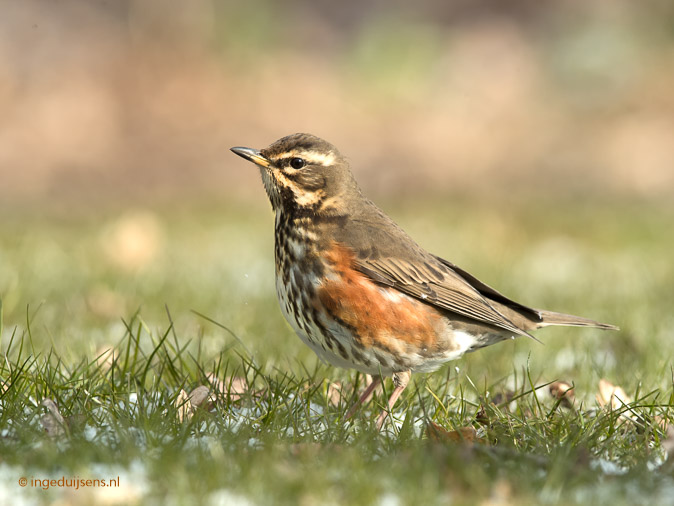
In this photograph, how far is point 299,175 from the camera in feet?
16.4

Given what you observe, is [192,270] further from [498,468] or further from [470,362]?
[498,468]

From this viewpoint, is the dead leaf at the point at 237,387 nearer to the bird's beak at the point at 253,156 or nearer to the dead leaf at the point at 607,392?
the bird's beak at the point at 253,156

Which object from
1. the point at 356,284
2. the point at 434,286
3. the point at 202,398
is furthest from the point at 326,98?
the point at 202,398

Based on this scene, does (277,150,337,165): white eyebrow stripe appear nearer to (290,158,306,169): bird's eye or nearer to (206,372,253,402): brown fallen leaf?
(290,158,306,169): bird's eye

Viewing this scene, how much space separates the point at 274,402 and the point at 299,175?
138cm

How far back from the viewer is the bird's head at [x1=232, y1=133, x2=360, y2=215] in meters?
4.97

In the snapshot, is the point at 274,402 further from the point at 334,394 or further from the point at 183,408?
the point at 334,394

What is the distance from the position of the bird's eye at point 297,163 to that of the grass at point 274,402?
105cm

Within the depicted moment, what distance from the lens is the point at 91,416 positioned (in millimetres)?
3824

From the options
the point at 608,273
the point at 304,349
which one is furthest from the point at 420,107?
the point at 304,349

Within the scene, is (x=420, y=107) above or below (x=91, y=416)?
above

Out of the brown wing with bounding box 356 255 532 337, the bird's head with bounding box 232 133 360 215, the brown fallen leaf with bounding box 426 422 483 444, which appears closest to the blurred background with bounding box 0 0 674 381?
the bird's head with bounding box 232 133 360 215

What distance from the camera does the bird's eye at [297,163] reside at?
498 centimetres

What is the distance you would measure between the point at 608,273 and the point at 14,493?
741cm
